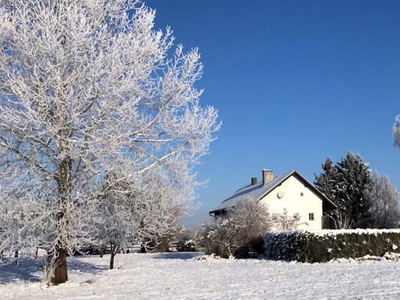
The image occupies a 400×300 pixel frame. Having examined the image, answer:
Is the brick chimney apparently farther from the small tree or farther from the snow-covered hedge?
the snow-covered hedge

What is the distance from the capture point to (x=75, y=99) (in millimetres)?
13289

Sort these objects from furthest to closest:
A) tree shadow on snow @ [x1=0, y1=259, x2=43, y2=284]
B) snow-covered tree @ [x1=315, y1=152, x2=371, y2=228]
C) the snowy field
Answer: snow-covered tree @ [x1=315, y1=152, x2=371, y2=228], tree shadow on snow @ [x1=0, y1=259, x2=43, y2=284], the snowy field

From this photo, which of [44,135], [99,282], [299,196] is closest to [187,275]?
[99,282]

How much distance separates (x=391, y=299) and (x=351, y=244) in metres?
Answer: 12.9

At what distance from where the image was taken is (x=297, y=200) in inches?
1642

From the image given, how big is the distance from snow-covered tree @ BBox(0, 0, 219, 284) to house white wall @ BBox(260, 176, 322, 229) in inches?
1058

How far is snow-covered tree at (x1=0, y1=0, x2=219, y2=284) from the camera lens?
43.3 feet

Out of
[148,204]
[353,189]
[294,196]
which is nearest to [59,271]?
[148,204]

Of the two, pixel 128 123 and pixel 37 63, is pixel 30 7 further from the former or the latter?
pixel 128 123

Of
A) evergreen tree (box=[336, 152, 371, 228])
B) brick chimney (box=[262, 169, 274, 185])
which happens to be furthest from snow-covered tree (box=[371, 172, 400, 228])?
brick chimney (box=[262, 169, 274, 185])

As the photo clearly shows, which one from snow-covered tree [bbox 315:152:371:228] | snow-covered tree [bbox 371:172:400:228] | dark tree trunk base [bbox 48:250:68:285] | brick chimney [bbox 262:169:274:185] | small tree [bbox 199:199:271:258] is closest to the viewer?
dark tree trunk base [bbox 48:250:68:285]

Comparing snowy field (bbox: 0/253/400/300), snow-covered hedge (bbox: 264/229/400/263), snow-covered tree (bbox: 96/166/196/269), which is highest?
snow-covered tree (bbox: 96/166/196/269)

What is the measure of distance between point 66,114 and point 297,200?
31385 millimetres

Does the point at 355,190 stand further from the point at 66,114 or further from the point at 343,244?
the point at 66,114
